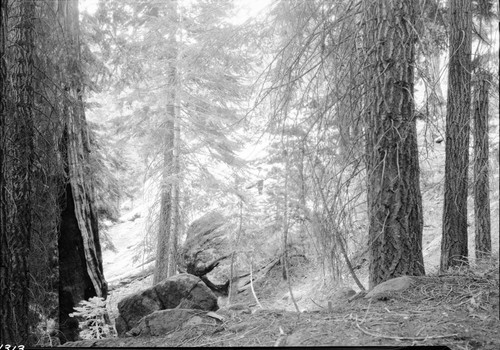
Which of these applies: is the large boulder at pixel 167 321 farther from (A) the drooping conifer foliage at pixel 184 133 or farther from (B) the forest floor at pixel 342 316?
(A) the drooping conifer foliage at pixel 184 133

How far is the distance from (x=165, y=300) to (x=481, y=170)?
2454 mm

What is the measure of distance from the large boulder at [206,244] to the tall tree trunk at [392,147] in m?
1.20

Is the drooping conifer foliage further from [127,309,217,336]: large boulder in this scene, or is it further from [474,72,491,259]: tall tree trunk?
[127,309,217,336]: large boulder

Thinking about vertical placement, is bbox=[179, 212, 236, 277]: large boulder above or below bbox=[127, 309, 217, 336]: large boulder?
above

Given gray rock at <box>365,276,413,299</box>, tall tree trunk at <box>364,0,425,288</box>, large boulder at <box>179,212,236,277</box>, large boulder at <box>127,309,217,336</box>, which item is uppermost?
tall tree trunk at <box>364,0,425,288</box>

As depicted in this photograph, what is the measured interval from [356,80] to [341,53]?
0.23 metres

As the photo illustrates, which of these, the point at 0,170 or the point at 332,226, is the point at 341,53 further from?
the point at 0,170

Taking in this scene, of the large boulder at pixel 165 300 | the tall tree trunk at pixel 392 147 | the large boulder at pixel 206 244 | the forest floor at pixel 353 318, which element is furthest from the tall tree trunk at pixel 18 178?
the tall tree trunk at pixel 392 147

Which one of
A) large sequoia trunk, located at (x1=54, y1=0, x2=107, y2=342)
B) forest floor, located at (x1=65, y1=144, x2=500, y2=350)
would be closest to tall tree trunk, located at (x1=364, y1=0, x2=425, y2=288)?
forest floor, located at (x1=65, y1=144, x2=500, y2=350)

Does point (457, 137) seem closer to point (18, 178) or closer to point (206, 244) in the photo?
point (206, 244)

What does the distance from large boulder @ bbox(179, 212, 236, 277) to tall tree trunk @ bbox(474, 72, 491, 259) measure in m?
2.02

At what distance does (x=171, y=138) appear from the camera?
103 inches

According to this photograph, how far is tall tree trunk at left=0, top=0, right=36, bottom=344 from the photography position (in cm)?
205

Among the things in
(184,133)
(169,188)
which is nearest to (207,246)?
(169,188)
